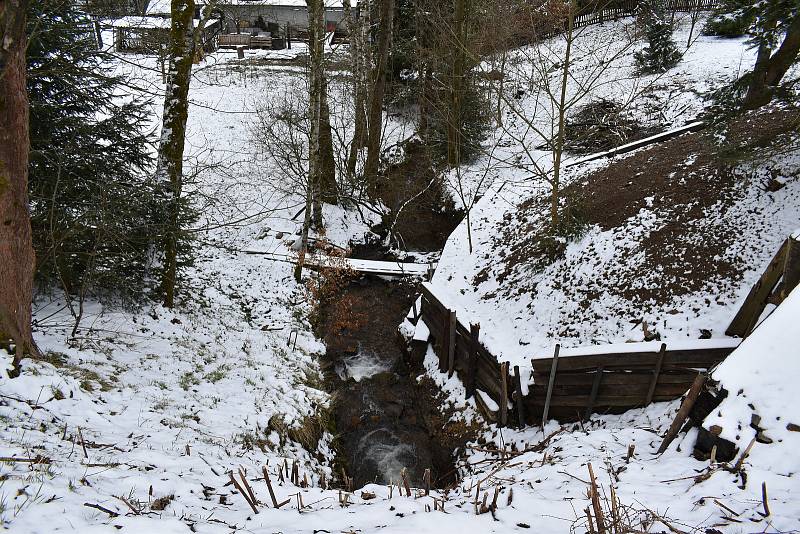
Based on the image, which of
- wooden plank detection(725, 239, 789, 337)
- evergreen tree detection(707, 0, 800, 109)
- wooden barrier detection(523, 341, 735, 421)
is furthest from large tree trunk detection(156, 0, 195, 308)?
evergreen tree detection(707, 0, 800, 109)

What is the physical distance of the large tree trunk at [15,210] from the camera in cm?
500

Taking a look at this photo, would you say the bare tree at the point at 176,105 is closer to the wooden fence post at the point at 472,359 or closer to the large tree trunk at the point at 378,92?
the wooden fence post at the point at 472,359

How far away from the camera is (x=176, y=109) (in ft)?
30.2

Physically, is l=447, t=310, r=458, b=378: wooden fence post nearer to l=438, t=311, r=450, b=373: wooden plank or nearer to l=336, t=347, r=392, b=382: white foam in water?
l=438, t=311, r=450, b=373: wooden plank

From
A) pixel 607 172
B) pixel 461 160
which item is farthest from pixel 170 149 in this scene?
pixel 461 160

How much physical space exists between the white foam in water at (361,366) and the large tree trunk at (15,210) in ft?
21.1

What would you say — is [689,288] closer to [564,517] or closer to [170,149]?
[564,517]

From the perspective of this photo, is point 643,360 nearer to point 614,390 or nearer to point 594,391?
point 614,390

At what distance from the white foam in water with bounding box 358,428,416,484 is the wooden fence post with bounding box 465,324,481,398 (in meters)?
1.60

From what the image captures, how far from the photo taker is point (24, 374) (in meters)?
5.53

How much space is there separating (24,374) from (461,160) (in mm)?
18205

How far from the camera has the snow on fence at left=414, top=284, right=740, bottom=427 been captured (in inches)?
280

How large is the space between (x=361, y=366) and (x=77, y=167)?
22.8ft

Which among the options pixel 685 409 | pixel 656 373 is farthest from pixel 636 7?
pixel 685 409
